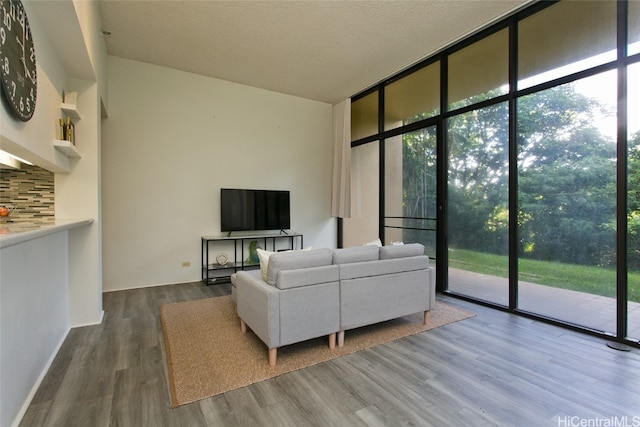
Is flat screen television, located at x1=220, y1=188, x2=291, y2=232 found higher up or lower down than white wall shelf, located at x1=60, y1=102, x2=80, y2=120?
lower down

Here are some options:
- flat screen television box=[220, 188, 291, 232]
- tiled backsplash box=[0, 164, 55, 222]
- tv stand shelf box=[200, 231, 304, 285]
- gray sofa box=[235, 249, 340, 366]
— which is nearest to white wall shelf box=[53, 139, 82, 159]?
tiled backsplash box=[0, 164, 55, 222]

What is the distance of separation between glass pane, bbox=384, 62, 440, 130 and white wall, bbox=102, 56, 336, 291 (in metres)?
1.84

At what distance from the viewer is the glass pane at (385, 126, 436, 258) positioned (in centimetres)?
436

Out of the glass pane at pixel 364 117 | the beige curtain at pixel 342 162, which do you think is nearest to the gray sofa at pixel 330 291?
the beige curtain at pixel 342 162

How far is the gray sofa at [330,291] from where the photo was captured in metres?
2.31

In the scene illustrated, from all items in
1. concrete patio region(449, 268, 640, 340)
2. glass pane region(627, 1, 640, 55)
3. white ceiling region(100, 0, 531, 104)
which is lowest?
concrete patio region(449, 268, 640, 340)

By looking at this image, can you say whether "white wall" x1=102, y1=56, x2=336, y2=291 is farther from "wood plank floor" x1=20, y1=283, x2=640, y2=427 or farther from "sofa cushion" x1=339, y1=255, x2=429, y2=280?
"sofa cushion" x1=339, y1=255, x2=429, y2=280

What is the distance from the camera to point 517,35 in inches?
133

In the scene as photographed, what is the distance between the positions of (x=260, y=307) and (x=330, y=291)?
1.87 feet

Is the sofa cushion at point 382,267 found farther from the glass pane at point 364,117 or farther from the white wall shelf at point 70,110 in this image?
the glass pane at point 364,117

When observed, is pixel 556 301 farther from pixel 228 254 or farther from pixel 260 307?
pixel 228 254

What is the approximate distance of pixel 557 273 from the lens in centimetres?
311

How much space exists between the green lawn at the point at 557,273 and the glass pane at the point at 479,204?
0.01m

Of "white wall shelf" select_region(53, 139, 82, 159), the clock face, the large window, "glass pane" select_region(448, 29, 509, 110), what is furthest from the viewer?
"glass pane" select_region(448, 29, 509, 110)
